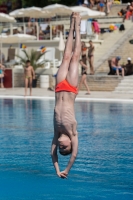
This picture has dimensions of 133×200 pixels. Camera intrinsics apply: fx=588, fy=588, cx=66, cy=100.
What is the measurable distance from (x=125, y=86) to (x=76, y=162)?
15.0m

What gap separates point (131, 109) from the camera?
19.3 m

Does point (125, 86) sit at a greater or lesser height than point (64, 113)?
lesser

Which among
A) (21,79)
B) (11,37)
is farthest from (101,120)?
(11,37)

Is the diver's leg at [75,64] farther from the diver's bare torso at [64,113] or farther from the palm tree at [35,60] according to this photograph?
the palm tree at [35,60]

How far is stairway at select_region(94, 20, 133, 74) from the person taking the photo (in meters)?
30.0

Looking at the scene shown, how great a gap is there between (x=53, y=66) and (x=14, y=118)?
12692 millimetres

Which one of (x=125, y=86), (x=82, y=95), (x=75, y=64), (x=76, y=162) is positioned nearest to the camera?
(x=75, y=64)

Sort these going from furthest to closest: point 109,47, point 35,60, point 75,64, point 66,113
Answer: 1. point 109,47
2. point 35,60
3. point 75,64
4. point 66,113

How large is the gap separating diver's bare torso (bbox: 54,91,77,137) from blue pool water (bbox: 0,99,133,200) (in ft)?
3.02

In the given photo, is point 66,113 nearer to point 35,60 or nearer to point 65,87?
point 65,87

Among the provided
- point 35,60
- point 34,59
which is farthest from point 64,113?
point 35,60

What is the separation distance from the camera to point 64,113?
7.94 metres

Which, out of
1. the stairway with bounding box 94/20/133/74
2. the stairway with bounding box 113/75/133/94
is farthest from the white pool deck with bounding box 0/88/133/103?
the stairway with bounding box 94/20/133/74

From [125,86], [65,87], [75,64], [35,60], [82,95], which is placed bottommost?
[82,95]
